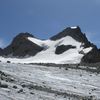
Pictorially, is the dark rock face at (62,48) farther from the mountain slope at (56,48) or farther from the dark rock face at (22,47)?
the dark rock face at (22,47)

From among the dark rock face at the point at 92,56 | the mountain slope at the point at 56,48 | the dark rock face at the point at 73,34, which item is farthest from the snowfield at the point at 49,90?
the dark rock face at the point at 73,34

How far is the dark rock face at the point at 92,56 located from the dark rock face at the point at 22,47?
15.5 m

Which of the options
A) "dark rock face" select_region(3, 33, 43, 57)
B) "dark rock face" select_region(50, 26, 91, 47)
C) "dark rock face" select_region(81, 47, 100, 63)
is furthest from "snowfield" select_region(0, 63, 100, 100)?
"dark rock face" select_region(50, 26, 91, 47)

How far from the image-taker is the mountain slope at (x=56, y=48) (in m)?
73.1

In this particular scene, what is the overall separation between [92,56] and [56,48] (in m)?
11.3

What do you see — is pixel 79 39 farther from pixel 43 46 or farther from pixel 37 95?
pixel 37 95

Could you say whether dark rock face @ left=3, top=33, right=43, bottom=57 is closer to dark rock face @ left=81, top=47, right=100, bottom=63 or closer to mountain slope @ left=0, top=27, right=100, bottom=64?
mountain slope @ left=0, top=27, right=100, bottom=64

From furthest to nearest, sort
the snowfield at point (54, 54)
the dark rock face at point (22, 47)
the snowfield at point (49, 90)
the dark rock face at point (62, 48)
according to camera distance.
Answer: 1. the dark rock face at point (22, 47)
2. the dark rock face at point (62, 48)
3. the snowfield at point (54, 54)
4. the snowfield at point (49, 90)

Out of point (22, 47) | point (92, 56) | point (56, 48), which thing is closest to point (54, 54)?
point (56, 48)

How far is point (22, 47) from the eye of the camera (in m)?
94.5

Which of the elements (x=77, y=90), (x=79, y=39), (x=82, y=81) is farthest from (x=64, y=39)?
(x=77, y=90)

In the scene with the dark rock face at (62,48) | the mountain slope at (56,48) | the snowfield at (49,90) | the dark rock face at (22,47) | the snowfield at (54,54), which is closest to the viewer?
the snowfield at (49,90)

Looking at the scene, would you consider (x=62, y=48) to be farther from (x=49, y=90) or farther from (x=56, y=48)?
(x=49, y=90)

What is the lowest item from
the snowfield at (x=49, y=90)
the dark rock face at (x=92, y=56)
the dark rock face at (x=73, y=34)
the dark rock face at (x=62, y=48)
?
the snowfield at (x=49, y=90)
